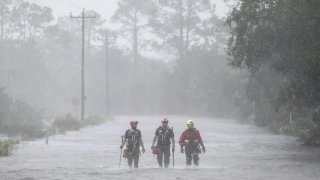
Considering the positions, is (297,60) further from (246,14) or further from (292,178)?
(292,178)

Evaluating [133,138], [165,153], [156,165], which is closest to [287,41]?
[156,165]

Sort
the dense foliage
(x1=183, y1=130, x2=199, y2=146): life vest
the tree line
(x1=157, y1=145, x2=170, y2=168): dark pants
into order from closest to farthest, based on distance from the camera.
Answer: (x1=157, y1=145, x2=170, y2=168): dark pants, (x1=183, y1=130, x2=199, y2=146): life vest, the dense foliage, the tree line

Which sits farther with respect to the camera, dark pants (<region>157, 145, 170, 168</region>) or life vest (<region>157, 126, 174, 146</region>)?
dark pants (<region>157, 145, 170, 168</region>)

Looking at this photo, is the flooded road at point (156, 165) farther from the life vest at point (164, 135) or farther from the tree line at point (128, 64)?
the tree line at point (128, 64)

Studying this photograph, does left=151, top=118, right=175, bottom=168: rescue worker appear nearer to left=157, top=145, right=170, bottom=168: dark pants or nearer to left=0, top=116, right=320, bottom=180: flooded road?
left=157, top=145, right=170, bottom=168: dark pants

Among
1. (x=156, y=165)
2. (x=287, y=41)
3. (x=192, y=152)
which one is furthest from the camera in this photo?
(x=287, y=41)

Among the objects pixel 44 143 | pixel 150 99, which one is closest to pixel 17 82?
pixel 150 99

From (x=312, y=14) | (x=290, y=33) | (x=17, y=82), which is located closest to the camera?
(x=312, y=14)

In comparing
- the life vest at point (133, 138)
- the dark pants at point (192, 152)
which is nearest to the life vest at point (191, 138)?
the dark pants at point (192, 152)

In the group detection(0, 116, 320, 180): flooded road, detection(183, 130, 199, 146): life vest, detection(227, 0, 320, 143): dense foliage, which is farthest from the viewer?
detection(227, 0, 320, 143): dense foliage

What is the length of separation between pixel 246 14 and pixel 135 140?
8.86 m

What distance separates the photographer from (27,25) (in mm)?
125875

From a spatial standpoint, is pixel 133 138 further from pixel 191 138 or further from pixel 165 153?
pixel 191 138

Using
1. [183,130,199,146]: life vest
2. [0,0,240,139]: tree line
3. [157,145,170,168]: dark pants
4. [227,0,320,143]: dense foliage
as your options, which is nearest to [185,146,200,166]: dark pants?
[183,130,199,146]: life vest
